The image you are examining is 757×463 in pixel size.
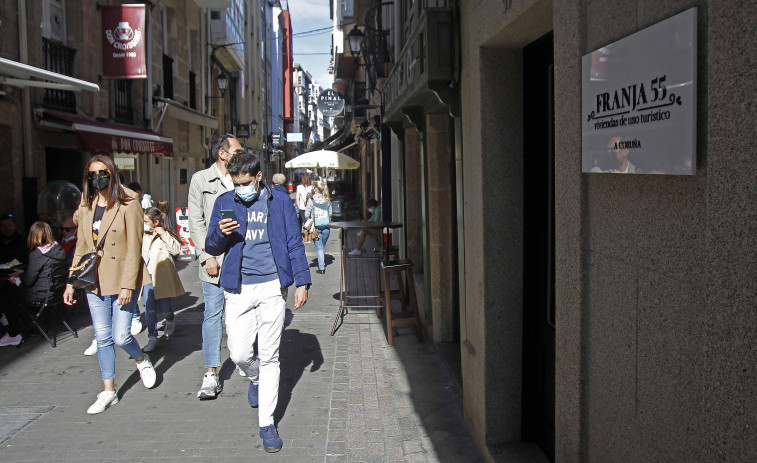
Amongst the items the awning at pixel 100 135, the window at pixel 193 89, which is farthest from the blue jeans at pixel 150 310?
the window at pixel 193 89

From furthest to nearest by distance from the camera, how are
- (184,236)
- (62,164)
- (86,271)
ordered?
1. (184,236)
2. (62,164)
3. (86,271)

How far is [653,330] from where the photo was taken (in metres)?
2.09

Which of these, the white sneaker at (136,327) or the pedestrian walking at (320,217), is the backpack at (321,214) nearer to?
the pedestrian walking at (320,217)

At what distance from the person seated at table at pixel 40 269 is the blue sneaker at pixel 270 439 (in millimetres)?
3907

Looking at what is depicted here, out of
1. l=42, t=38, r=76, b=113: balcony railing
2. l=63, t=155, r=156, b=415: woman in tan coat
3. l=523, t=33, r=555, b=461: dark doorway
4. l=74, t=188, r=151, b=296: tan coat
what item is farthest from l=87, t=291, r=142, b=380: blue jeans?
l=42, t=38, r=76, b=113: balcony railing

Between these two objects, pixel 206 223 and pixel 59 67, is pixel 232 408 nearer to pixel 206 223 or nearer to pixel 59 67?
pixel 206 223

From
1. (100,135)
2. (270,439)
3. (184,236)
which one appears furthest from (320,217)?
(270,439)

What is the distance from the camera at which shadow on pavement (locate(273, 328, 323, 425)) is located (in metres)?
5.48

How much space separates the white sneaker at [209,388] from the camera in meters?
5.36

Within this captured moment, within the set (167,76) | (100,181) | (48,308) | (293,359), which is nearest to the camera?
(100,181)

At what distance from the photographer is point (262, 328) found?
4.50m

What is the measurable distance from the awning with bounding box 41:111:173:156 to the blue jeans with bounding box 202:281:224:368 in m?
5.86

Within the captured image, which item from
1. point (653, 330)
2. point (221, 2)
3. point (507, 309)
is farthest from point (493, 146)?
point (221, 2)

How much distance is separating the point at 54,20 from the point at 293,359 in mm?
8295
